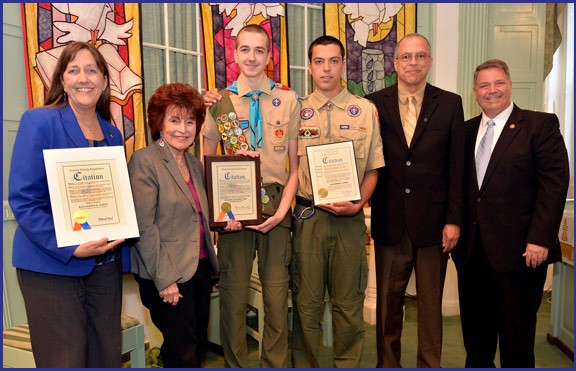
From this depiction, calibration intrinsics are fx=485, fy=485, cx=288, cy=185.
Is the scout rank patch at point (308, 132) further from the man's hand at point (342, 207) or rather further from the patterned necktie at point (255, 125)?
the man's hand at point (342, 207)

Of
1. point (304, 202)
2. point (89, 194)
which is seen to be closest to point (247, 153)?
point (304, 202)

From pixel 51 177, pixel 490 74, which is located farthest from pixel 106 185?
pixel 490 74

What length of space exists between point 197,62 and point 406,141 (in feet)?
5.83

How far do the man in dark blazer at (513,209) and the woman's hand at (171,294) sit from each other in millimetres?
1544

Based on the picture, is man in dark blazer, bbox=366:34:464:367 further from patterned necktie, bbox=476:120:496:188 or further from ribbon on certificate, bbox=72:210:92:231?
ribbon on certificate, bbox=72:210:92:231

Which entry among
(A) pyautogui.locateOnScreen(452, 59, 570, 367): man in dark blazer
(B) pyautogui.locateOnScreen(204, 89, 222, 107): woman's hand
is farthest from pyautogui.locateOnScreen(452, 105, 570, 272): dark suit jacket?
(B) pyautogui.locateOnScreen(204, 89, 222, 107): woman's hand

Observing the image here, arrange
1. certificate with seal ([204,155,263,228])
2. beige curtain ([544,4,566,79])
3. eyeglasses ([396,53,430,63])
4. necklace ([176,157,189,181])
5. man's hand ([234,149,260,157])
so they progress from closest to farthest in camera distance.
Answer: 1. necklace ([176,157,189,181])
2. certificate with seal ([204,155,263,228])
3. man's hand ([234,149,260,157])
4. eyeglasses ([396,53,430,63])
5. beige curtain ([544,4,566,79])

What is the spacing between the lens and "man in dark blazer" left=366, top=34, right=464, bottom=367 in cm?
264

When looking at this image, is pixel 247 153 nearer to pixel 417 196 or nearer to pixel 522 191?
pixel 417 196

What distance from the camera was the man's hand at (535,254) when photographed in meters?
2.40

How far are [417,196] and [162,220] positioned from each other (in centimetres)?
137

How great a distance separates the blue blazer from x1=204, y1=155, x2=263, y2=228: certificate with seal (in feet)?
2.14

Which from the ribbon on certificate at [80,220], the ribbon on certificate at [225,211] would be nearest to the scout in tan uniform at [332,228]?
the ribbon on certificate at [225,211]

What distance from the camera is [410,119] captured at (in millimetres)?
2725
